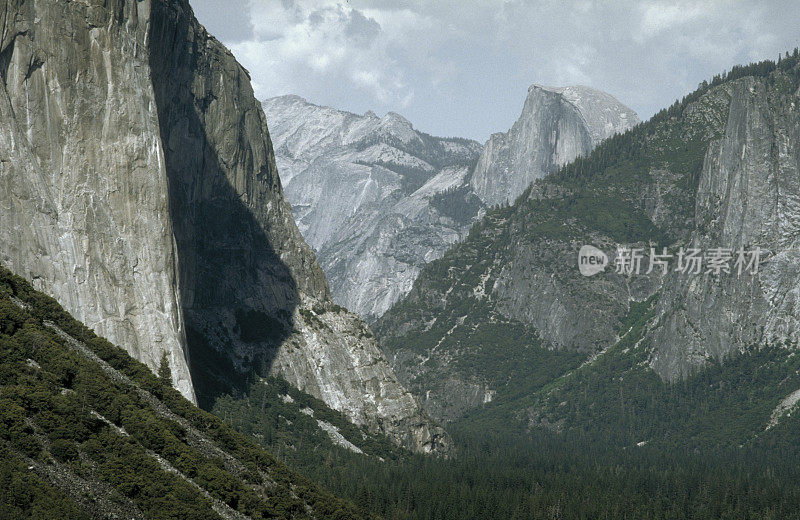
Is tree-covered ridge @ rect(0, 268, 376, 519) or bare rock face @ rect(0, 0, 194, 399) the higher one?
bare rock face @ rect(0, 0, 194, 399)

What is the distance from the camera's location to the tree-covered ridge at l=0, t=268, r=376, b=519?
8956 centimetres

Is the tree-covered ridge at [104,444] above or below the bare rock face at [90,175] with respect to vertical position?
below

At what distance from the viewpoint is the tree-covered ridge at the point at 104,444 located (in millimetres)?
89562

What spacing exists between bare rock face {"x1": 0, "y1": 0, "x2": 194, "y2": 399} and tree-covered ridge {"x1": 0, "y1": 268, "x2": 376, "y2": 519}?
2485cm

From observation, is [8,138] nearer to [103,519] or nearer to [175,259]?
[175,259]

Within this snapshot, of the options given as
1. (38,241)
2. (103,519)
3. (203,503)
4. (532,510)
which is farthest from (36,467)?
(532,510)

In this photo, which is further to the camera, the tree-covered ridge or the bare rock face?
the bare rock face

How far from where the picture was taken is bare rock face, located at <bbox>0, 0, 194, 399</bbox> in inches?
6048

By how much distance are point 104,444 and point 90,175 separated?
6955 centimetres

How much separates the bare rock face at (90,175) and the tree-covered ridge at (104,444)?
24.9m

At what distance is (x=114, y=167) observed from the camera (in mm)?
161750

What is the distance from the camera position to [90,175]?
159750 mm

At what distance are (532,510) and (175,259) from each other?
74.5 m

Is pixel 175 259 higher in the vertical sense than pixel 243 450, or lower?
higher
